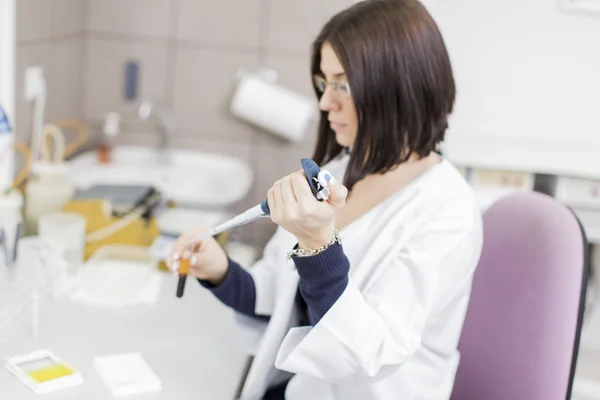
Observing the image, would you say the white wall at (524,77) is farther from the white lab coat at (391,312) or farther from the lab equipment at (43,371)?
the lab equipment at (43,371)

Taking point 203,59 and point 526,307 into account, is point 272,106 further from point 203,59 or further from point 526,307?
point 526,307

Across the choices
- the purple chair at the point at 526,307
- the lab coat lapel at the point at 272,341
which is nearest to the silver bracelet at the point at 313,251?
the lab coat lapel at the point at 272,341

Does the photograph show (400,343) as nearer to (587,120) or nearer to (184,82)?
(587,120)

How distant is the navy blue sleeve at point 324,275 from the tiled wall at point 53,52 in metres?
1.12

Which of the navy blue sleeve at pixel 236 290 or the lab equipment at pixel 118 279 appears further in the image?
the lab equipment at pixel 118 279

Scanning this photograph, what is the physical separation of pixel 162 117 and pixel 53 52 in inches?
19.4

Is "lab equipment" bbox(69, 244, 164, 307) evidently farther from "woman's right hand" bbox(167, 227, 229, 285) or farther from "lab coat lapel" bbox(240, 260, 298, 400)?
"lab coat lapel" bbox(240, 260, 298, 400)

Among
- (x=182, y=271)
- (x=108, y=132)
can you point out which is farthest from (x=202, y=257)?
(x=108, y=132)

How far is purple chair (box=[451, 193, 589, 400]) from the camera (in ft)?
4.21

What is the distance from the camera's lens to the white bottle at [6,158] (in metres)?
1.56

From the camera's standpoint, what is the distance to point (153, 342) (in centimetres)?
133

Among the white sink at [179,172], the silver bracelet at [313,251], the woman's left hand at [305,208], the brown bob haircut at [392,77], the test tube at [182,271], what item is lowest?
the white sink at [179,172]

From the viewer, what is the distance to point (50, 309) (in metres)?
1.44

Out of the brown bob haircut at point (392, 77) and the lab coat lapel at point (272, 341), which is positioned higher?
the brown bob haircut at point (392, 77)
